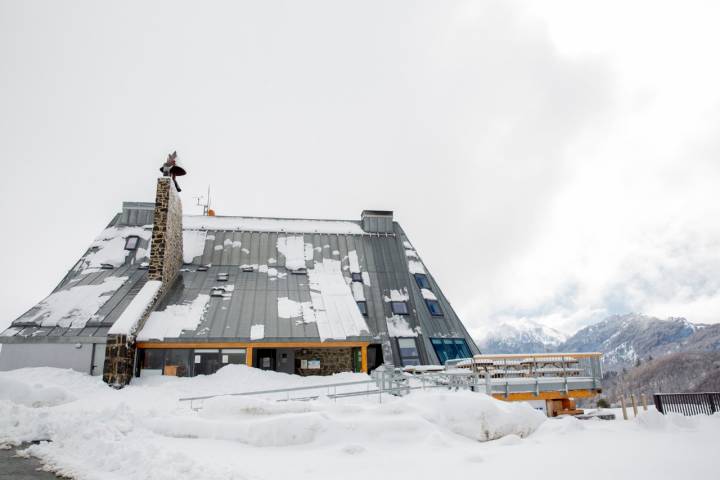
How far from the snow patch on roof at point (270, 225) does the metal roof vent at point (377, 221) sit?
583mm

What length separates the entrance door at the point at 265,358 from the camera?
68.8 feet

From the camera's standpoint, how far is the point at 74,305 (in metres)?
21.4

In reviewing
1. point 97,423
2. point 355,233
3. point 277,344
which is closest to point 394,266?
point 355,233

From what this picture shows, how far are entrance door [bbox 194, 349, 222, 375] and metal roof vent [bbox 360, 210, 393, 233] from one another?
48.3 feet

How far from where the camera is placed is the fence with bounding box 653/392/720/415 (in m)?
14.0

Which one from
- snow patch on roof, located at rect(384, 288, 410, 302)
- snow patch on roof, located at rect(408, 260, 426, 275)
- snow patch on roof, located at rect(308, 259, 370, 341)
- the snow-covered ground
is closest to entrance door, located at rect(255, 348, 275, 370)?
snow patch on roof, located at rect(308, 259, 370, 341)

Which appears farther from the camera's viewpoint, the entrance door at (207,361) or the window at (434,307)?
the window at (434,307)

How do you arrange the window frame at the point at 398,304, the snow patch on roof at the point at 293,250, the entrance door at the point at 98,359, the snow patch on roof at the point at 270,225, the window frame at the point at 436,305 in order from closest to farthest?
the entrance door at the point at 98,359
the window frame at the point at 398,304
the window frame at the point at 436,305
the snow patch on roof at the point at 293,250
the snow patch on roof at the point at 270,225

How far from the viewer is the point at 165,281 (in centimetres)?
2291

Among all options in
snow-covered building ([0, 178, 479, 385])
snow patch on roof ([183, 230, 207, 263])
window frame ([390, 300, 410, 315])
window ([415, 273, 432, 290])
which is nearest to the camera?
snow-covered building ([0, 178, 479, 385])

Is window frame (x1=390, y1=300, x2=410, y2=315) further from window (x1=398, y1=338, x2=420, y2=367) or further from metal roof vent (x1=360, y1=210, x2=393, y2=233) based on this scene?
metal roof vent (x1=360, y1=210, x2=393, y2=233)

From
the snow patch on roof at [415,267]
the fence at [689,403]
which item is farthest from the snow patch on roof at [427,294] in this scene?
the fence at [689,403]

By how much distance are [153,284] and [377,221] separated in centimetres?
1547

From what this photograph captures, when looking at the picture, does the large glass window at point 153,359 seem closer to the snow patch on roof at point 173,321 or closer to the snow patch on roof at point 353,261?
the snow patch on roof at point 173,321
